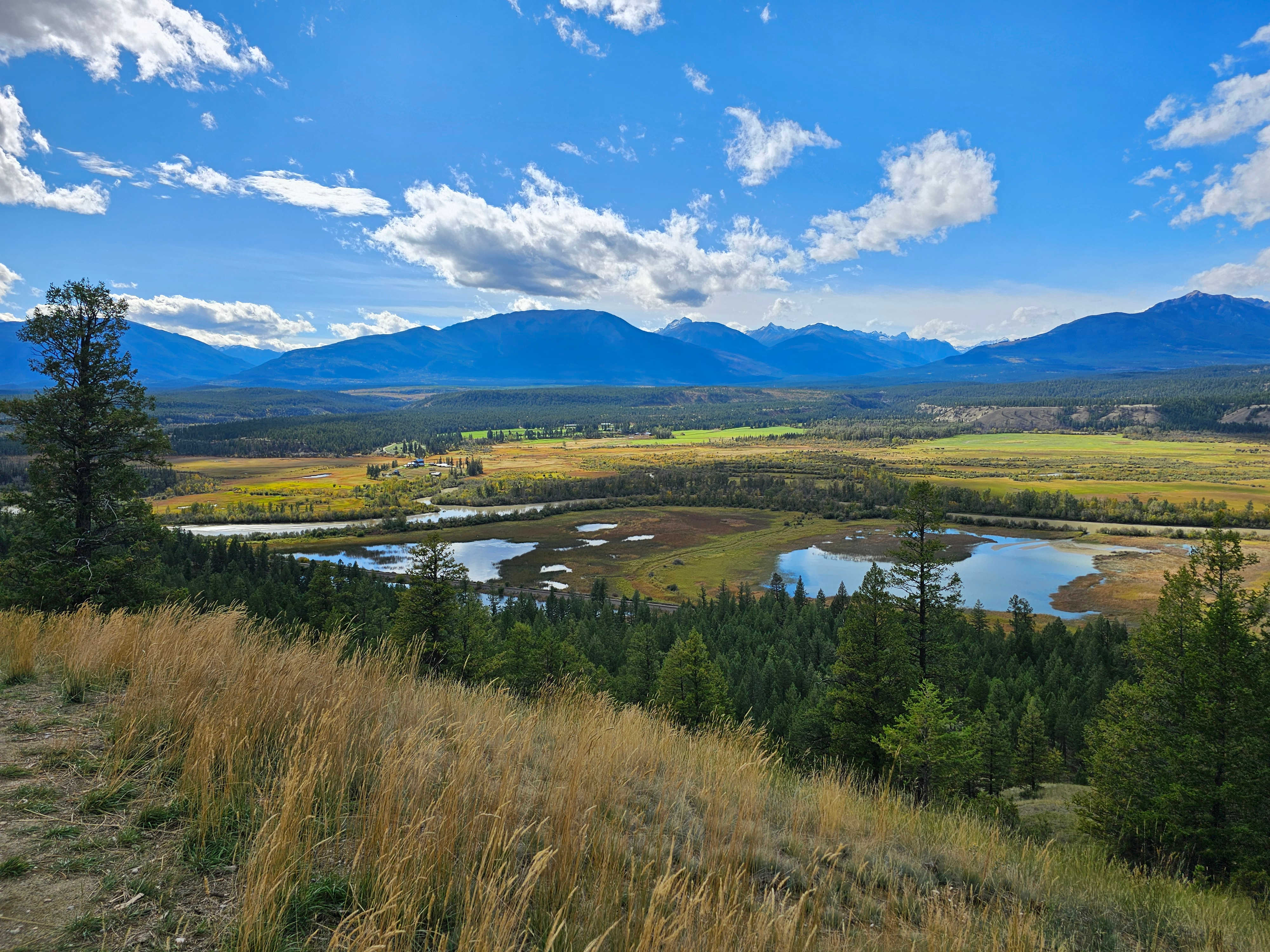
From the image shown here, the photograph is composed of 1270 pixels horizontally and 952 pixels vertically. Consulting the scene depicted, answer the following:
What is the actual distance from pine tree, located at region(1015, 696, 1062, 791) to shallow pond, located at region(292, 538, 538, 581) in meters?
58.0

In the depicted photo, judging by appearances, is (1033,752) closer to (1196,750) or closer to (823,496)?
(1196,750)

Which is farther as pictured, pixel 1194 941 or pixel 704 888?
pixel 1194 941

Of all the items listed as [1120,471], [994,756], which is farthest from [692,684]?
[1120,471]

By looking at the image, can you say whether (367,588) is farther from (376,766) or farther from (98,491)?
(376,766)

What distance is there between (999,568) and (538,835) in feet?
309

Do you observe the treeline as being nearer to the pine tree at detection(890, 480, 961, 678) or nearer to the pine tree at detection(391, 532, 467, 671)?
the pine tree at detection(890, 480, 961, 678)

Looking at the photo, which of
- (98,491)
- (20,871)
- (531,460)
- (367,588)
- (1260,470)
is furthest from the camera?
(531,460)

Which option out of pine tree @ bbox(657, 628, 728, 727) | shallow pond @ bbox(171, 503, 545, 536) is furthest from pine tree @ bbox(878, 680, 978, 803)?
shallow pond @ bbox(171, 503, 545, 536)

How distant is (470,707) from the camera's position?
6.33 m

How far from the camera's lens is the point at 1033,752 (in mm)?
32500

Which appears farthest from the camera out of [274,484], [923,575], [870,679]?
[274,484]

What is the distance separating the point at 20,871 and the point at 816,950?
4.24m

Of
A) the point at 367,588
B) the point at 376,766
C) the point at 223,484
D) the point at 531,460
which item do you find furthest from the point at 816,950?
the point at 531,460

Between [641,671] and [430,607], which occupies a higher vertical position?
[430,607]
